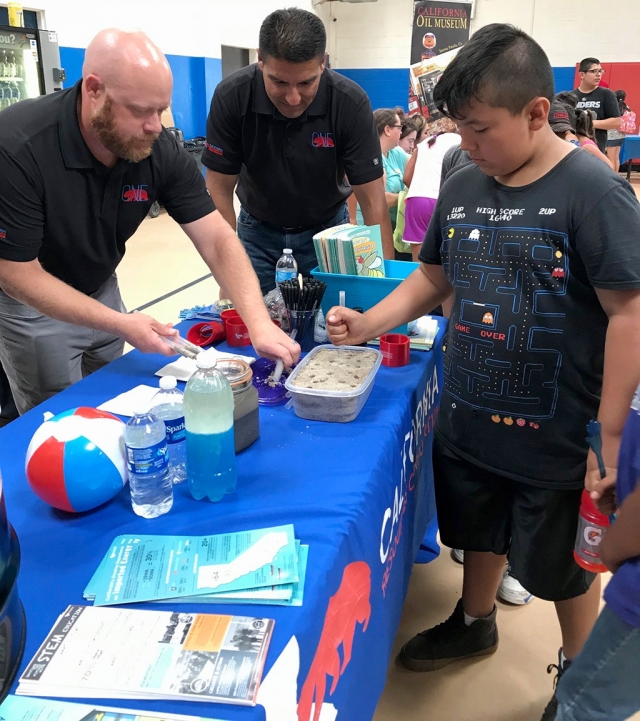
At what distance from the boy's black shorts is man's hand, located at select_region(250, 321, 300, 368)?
0.44 metres

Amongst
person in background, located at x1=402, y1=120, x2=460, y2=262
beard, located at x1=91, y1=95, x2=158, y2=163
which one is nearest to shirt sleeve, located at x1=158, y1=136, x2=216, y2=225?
beard, located at x1=91, y1=95, x2=158, y2=163

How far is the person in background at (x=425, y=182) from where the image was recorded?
3377 millimetres

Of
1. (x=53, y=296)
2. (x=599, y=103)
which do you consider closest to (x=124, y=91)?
(x=53, y=296)

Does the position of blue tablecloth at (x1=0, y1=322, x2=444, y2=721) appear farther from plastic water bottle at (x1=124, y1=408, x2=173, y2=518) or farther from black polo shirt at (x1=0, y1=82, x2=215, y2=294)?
black polo shirt at (x1=0, y1=82, x2=215, y2=294)

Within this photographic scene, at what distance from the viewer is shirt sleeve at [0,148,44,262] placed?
1522 millimetres

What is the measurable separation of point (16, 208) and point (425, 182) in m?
2.41

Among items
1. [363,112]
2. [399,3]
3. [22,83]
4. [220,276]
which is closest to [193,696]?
[220,276]

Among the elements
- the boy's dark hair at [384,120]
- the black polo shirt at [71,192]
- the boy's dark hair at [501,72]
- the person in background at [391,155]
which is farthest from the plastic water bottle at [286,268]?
the boy's dark hair at [384,120]

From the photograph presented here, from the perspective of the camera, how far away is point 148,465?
1.00 m

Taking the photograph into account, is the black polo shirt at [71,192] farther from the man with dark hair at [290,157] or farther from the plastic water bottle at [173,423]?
the plastic water bottle at [173,423]

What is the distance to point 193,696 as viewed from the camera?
70 centimetres

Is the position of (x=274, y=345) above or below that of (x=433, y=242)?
below

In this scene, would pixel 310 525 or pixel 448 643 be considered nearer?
pixel 310 525

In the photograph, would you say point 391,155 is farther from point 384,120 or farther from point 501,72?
point 501,72
